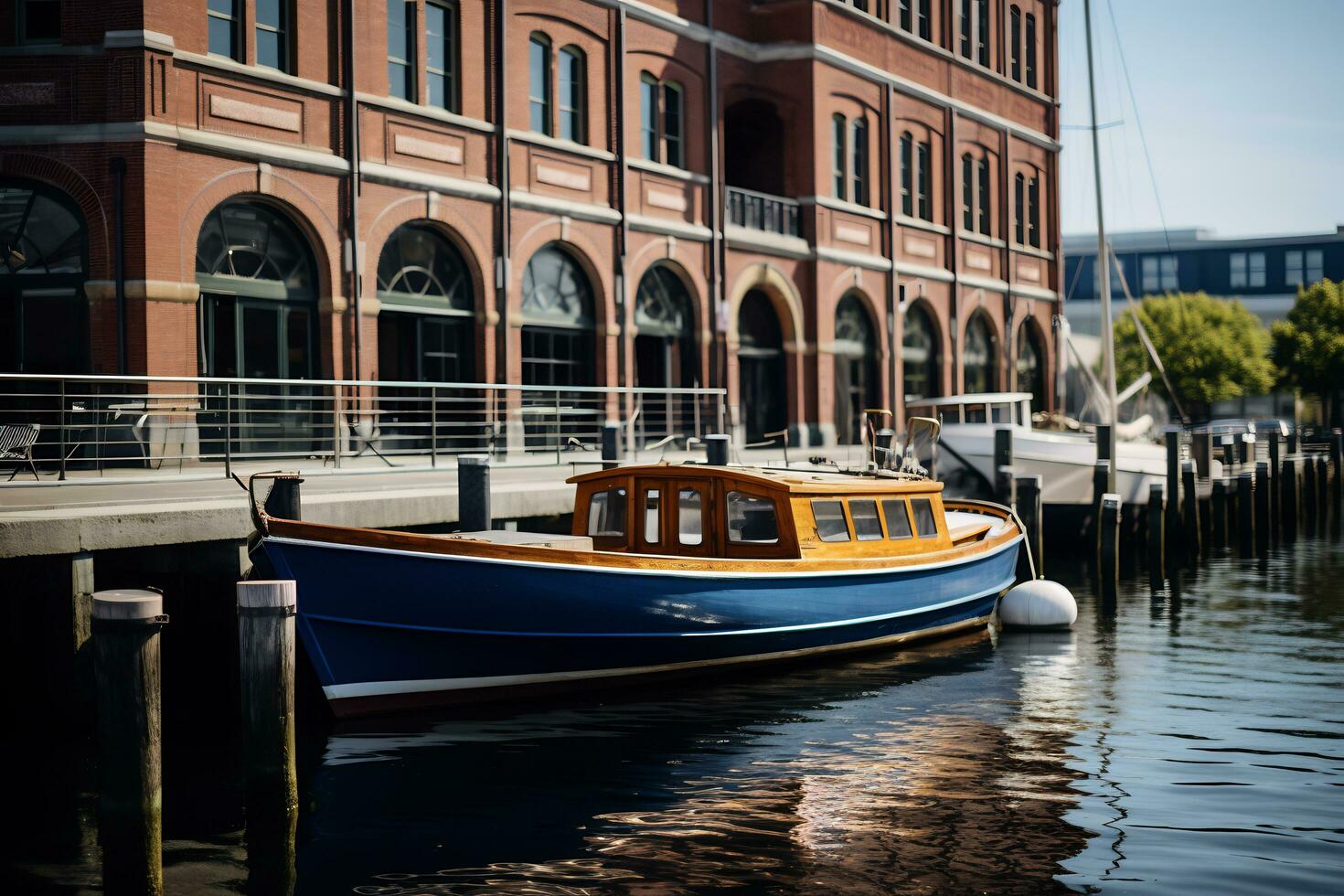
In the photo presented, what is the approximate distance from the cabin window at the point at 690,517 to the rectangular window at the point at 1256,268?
71.2 meters

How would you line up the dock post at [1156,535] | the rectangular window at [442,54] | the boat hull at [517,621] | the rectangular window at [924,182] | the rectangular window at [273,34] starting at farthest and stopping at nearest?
the rectangular window at [924,182] → the rectangular window at [442,54] → the dock post at [1156,535] → the rectangular window at [273,34] → the boat hull at [517,621]

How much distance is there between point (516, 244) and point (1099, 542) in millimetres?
10547

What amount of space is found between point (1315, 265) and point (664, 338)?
192 feet

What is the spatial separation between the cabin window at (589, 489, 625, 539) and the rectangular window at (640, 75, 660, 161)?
576 inches

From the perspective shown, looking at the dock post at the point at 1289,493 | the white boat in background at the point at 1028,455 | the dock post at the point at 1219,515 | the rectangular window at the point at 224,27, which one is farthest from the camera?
the dock post at the point at 1289,493

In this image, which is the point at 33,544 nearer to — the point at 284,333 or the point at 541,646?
the point at 541,646

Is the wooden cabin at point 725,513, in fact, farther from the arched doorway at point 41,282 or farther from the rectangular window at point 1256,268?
the rectangular window at point 1256,268

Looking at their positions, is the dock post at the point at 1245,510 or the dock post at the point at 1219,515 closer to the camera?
the dock post at the point at 1245,510

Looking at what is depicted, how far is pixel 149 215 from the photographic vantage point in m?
18.4

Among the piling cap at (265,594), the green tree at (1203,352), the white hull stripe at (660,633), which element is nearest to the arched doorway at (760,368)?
the white hull stripe at (660,633)

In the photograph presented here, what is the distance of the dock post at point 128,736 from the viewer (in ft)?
24.5

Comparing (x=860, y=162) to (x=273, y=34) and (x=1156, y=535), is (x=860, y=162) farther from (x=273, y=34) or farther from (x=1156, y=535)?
(x=273, y=34)

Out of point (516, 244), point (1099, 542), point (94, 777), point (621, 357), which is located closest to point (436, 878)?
point (94, 777)

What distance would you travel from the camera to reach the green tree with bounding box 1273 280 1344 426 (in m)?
58.3
